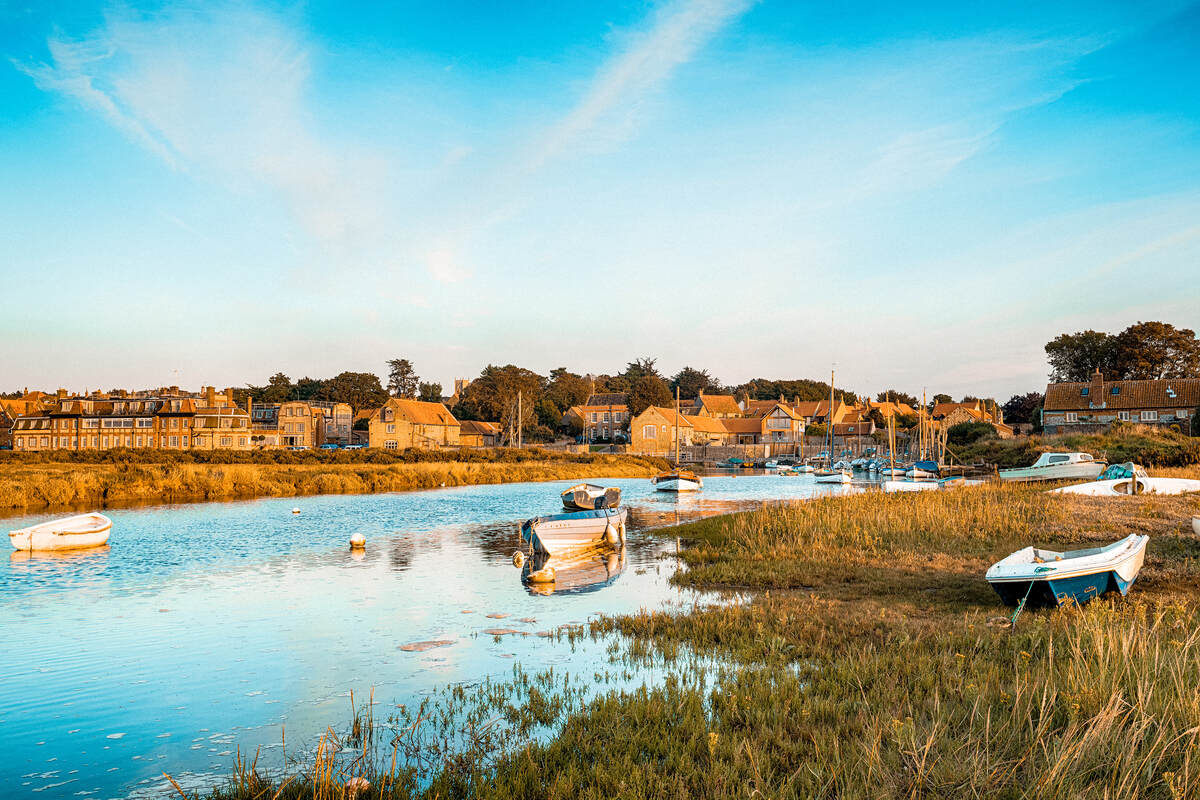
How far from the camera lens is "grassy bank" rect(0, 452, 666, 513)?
3766cm

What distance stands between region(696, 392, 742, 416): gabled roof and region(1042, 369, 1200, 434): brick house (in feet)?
193

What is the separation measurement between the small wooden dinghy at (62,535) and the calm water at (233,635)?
82 cm

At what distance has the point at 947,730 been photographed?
6.96 metres

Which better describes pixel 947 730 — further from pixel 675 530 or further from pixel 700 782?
pixel 675 530

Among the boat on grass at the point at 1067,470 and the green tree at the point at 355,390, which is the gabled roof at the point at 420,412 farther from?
the boat on grass at the point at 1067,470

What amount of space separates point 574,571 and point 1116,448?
4438 cm

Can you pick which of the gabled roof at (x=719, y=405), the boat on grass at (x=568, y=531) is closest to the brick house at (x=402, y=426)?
the gabled roof at (x=719, y=405)

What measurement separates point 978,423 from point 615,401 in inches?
2283

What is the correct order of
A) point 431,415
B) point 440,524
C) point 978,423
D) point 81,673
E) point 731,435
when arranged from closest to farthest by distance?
1. point 81,673
2. point 440,524
3. point 978,423
4. point 431,415
5. point 731,435

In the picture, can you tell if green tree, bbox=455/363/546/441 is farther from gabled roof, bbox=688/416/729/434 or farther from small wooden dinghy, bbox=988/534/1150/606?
small wooden dinghy, bbox=988/534/1150/606

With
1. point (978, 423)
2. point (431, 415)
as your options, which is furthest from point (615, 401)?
point (978, 423)

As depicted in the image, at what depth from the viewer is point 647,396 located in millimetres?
122875

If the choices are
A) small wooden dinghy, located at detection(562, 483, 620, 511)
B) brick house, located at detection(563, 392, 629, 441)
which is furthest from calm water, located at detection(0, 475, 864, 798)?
brick house, located at detection(563, 392, 629, 441)

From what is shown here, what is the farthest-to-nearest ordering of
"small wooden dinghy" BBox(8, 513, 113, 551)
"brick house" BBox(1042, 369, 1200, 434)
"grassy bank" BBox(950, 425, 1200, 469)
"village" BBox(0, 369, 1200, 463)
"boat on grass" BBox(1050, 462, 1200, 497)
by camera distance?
1. "village" BBox(0, 369, 1200, 463)
2. "brick house" BBox(1042, 369, 1200, 434)
3. "grassy bank" BBox(950, 425, 1200, 469)
4. "boat on grass" BBox(1050, 462, 1200, 497)
5. "small wooden dinghy" BBox(8, 513, 113, 551)
